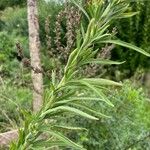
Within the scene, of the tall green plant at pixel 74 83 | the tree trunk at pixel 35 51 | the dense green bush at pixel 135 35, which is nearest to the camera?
the tall green plant at pixel 74 83

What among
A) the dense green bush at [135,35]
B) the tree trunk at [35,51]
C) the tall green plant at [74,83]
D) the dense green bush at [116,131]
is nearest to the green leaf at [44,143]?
the tall green plant at [74,83]

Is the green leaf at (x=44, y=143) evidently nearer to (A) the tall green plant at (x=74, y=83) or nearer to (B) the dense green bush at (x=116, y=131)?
(A) the tall green plant at (x=74, y=83)

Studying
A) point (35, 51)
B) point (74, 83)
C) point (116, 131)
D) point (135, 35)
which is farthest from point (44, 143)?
point (135, 35)

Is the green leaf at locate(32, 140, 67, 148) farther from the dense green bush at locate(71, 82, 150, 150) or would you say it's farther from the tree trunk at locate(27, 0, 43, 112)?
the tree trunk at locate(27, 0, 43, 112)

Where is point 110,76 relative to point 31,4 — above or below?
below

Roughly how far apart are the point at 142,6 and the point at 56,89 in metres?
7.84

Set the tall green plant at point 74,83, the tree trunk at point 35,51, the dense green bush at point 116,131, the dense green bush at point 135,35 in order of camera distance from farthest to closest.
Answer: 1. the dense green bush at point 135,35
2. the tree trunk at point 35,51
3. the dense green bush at point 116,131
4. the tall green plant at point 74,83

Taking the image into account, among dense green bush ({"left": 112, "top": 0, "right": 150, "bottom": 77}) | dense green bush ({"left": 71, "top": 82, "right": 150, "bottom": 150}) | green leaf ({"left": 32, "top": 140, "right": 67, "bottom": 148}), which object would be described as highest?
green leaf ({"left": 32, "top": 140, "right": 67, "bottom": 148})

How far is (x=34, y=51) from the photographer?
599 centimetres

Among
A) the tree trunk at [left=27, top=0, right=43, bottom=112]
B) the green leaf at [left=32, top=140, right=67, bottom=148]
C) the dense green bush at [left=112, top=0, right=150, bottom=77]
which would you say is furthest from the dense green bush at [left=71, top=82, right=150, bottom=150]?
the dense green bush at [left=112, top=0, right=150, bottom=77]

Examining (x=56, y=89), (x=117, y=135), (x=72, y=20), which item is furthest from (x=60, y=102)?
(x=117, y=135)

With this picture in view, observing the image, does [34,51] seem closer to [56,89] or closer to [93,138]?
[93,138]

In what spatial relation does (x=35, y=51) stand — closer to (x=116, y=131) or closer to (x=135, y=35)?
(x=116, y=131)

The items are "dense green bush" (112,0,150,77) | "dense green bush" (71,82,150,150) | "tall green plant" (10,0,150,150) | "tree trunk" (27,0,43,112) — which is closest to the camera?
"tall green plant" (10,0,150,150)
